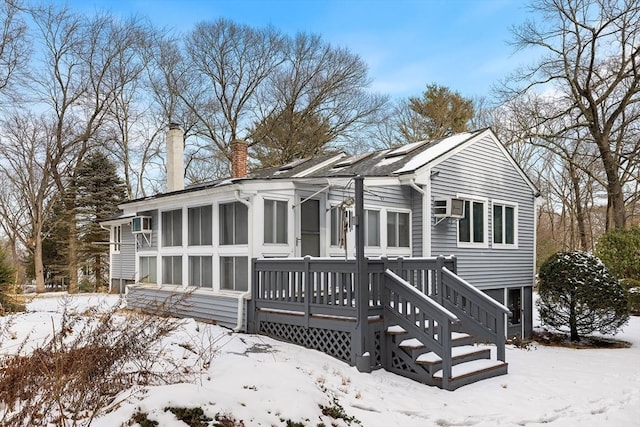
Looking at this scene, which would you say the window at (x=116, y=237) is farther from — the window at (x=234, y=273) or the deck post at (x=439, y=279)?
the deck post at (x=439, y=279)

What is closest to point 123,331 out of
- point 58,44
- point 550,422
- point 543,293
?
point 550,422

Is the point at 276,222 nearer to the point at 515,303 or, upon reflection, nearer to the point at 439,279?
the point at 439,279

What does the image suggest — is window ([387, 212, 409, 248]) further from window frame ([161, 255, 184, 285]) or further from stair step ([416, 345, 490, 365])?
window frame ([161, 255, 184, 285])

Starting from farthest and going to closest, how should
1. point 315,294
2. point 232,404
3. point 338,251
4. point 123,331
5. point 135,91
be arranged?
point 135,91
point 338,251
point 315,294
point 123,331
point 232,404

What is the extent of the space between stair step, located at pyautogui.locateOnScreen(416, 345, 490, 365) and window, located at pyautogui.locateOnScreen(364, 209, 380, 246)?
382 centimetres

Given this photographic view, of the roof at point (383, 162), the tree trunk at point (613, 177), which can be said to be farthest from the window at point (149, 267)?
the tree trunk at point (613, 177)

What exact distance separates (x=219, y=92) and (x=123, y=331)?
21694 millimetres

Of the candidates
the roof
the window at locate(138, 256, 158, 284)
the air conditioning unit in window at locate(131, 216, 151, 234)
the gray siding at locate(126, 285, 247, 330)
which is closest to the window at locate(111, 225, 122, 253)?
the window at locate(138, 256, 158, 284)

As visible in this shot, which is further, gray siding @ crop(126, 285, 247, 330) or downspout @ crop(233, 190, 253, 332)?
gray siding @ crop(126, 285, 247, 330)

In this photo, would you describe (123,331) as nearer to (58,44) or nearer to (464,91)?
(58,44)

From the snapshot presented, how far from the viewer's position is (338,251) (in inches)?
388

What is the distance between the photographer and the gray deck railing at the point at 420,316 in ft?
19.5

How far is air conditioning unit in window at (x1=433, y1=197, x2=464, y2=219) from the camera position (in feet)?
36.3

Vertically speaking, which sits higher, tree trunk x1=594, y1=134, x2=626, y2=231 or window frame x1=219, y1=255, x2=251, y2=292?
tree trunk x1=594, y1=134, x2=626, y2=231
